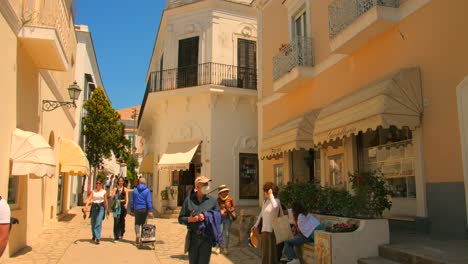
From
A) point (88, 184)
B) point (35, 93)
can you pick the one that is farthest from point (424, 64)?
point (88, 184)

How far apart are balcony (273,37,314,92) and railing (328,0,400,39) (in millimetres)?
1482

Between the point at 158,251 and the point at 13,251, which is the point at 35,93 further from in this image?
the point at 158,251

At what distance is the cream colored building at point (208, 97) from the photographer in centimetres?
1775

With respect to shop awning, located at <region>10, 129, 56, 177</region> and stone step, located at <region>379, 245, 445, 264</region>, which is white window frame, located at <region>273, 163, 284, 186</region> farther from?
shop awning, located at <region>10, 129, 56, 177</region>

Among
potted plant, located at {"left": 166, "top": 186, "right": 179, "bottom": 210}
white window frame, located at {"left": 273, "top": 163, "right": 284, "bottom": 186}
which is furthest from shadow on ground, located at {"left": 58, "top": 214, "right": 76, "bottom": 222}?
white window frame, located at {"left": 273, "top": 163, "right": 284, "bottom": 186}

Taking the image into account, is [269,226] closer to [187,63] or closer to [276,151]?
[276,151]

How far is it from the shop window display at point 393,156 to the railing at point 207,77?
920 centimetres

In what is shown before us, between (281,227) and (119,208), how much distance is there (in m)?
5.47

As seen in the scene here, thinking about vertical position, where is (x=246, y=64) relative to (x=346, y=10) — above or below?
above

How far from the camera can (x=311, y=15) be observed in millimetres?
11586

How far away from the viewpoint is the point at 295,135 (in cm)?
1080

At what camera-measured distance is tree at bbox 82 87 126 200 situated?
2292 centimetres

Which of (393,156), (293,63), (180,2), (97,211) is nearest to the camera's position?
(393,156)

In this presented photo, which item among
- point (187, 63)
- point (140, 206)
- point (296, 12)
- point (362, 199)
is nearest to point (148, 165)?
point (187, 63)
